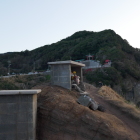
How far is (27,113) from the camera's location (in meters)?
6.19

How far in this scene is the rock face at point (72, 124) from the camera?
20.6 feet

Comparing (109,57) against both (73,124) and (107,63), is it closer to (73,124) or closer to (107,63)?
(107,63)

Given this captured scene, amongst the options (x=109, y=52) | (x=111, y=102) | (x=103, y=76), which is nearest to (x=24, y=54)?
(x=109, y=52)

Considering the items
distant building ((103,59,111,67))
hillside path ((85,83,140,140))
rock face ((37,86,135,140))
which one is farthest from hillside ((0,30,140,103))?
rock face ((37,86,135,140))

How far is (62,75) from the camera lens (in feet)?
30.3

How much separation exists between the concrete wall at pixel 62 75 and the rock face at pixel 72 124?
1912 millimetres

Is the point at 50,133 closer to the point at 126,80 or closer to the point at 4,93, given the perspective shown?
the point at 4,93

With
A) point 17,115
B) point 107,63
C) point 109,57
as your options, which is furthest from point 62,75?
point 109,57

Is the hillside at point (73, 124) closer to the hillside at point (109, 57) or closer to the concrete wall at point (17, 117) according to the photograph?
the concrete wall at point (17, 117)

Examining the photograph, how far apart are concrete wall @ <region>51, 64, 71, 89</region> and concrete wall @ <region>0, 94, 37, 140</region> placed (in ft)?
10.3

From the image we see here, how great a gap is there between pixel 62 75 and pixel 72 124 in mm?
3199

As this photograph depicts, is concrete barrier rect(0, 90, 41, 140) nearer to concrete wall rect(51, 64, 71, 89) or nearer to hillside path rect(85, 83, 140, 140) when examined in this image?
concrete wall rect(51, 64, 71, 89)

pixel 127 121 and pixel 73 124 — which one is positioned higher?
pixel 73 124

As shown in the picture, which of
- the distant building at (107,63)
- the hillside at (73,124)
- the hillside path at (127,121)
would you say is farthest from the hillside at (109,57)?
the hillside at (73,124)
